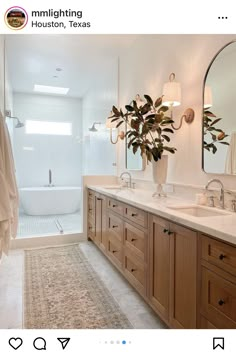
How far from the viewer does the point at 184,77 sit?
213 centimetres

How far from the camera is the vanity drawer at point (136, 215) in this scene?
1.72 meters

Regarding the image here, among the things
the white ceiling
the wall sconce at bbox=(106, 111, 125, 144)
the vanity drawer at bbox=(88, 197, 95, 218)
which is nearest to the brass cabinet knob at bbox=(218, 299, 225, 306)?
the vanity drawer at bbox=(88, 197, 95, 218)

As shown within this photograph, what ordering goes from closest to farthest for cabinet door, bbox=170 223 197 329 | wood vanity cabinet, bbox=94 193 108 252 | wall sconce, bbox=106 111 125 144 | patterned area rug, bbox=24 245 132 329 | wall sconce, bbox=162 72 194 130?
1. cabinet door, bbox=170 223 197 329
2. patterned area rug, bbox=24 245 132 329
3. wall sconce, bbox=162 72 194 130
4. wood vanity cabinet, bbox=94 193 108 252
5. wall sconce, bbox=106 111 125 144

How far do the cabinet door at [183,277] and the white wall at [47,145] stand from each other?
4289 millimetres

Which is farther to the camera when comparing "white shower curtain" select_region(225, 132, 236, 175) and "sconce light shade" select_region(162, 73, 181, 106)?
"sconce light shade" select_region(162, 73, 181, 106)

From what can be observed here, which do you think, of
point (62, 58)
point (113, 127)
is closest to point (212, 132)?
point (113, 127)

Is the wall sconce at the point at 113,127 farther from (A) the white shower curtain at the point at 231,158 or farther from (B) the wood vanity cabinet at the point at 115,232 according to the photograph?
(A) the white shower curtain at the point at 231,158

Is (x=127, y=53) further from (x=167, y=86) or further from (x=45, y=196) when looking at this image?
(x=45, y=196)

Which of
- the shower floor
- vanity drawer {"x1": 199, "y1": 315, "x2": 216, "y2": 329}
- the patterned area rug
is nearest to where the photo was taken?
vanity drawer {"x1": 199, "y1": 315, "x2": 216, "y2": 329}

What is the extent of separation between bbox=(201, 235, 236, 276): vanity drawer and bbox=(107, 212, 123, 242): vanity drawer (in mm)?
1111

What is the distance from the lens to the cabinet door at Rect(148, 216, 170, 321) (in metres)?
1.45
